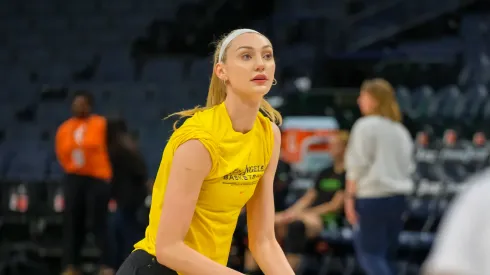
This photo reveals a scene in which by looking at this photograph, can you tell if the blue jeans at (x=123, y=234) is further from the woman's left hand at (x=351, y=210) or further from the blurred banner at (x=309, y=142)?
the woman's left hand at (x=351, y=210)

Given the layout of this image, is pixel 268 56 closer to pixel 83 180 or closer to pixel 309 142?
pixel 83 180

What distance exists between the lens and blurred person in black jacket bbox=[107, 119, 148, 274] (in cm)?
670

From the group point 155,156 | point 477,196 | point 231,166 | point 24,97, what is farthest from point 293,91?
point 477,196

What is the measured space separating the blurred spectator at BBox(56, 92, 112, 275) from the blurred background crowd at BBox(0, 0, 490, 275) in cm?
2

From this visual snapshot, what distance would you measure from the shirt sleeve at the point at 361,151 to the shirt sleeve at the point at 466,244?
14.4 ft

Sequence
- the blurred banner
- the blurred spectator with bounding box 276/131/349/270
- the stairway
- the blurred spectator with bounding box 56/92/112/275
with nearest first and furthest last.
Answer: the blurred spectator with bounding box 276/131/349/270, the blurred spectator with bounding box 56/92/112/275, the blurred banner, the stairway

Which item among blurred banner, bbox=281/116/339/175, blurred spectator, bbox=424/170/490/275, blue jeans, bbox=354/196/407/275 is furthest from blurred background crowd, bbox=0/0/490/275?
blurred spectator, bbox=424/170/490/275

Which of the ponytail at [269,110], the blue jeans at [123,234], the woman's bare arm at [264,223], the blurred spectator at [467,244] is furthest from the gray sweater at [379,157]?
the blurred spectator at [467,244]

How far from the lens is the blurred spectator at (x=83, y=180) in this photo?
22.6 ft

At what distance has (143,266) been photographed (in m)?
2.52

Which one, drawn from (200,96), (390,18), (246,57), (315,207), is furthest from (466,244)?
(390,18)

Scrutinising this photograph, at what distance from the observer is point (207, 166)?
7.95 ft

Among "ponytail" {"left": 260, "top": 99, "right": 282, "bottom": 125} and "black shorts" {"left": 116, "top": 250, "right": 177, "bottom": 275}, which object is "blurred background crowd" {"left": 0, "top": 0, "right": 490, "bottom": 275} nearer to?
"ponytail" {"left": 260, "top": 99, "right": 282, "bottom": 125}

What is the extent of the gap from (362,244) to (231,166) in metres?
3.19
